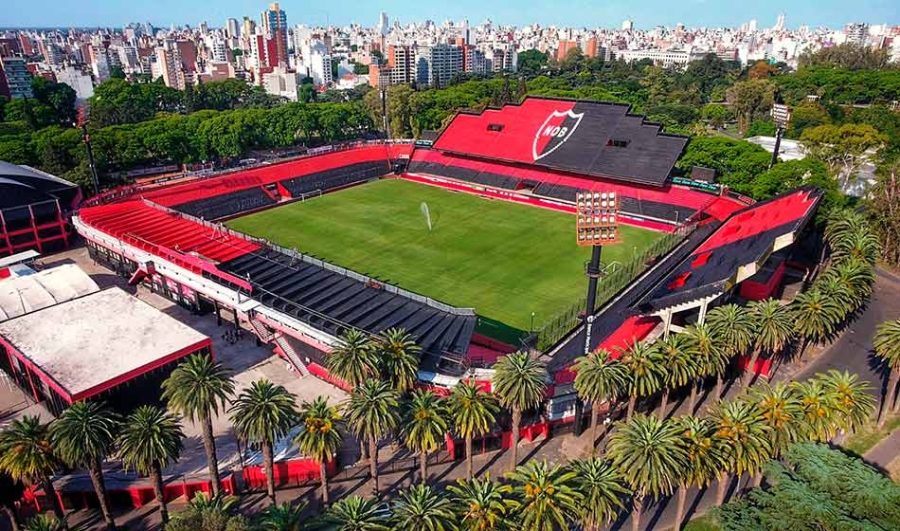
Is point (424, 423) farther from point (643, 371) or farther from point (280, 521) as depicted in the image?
point (643, 371)

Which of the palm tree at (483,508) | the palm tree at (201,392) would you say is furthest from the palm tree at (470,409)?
the palm tree at (201,392)

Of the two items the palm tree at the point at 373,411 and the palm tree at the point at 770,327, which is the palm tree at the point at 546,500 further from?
the palm tree at the point at 770,327

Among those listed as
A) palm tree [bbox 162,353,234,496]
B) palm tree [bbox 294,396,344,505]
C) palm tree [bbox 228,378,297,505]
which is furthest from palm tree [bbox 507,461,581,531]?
palm tree [bbox 162,353,234,496]

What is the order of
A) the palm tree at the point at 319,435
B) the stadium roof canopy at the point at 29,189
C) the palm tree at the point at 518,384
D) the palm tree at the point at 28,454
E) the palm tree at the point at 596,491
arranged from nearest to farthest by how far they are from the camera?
the palm tree at the point at 596,491 < the palm tree at the point at 28,454 < the palm tree at the point at 319,435 < the palm tree at the point at 518,384 < the stadium roof canopy at the point at 29,189

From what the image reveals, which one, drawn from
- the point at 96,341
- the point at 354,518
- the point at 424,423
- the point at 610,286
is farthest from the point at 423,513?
the point at 610,286

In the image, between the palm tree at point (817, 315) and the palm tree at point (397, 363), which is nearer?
the palm tree at point (397, 363)

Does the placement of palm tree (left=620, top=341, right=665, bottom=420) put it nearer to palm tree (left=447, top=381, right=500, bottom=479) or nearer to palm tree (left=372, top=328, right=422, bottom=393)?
palm tree (left=447, top=381, right=500, bottom=479)

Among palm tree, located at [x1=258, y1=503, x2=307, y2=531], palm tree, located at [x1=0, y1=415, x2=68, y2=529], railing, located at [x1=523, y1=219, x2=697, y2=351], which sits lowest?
railing, located at [x1=523, y1=219, x2=697, y2=351]
